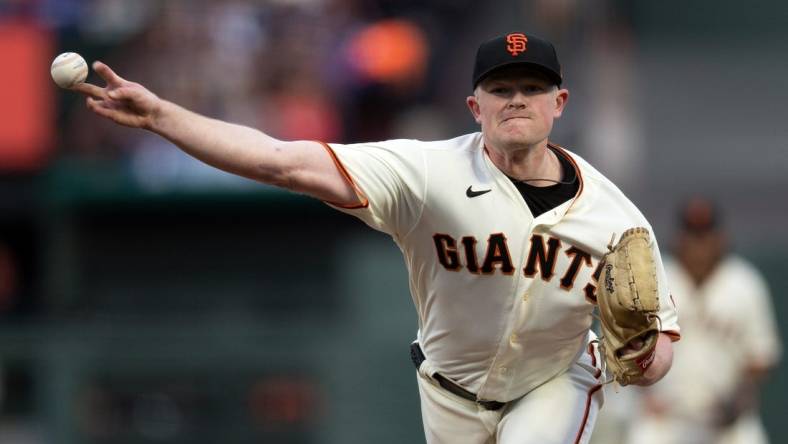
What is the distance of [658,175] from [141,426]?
222 inches

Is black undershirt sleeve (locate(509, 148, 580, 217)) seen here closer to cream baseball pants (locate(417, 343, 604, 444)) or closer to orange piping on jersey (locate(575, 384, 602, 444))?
cream baseball pants (locate(417, 343, 604, 444))

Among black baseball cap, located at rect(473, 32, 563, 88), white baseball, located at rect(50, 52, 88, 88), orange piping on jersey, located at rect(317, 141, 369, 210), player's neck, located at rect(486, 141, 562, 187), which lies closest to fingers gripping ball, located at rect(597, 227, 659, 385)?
player's neck, located at rect(486, 141, 562, 187)

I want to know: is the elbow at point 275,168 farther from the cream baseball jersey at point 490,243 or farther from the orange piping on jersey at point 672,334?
the orange piping on jersey at point 672,334

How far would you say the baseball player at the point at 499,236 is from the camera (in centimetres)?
509

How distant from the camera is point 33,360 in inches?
469

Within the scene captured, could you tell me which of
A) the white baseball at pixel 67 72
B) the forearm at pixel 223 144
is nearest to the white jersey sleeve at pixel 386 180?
the forearm at pixel 223 144

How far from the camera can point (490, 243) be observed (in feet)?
17.3

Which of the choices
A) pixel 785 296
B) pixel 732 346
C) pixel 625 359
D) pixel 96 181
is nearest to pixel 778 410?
pixel 785 296

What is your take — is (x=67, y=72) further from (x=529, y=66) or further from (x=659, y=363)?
(x=659, y=363)

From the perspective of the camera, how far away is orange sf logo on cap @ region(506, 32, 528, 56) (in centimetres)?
508

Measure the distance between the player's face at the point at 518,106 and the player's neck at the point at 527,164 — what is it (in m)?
0.14

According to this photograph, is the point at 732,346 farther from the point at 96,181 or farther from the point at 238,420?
the point at 96,181

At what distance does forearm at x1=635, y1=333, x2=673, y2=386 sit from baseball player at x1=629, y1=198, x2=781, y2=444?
3.78 metres

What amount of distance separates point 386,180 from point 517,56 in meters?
0.61
